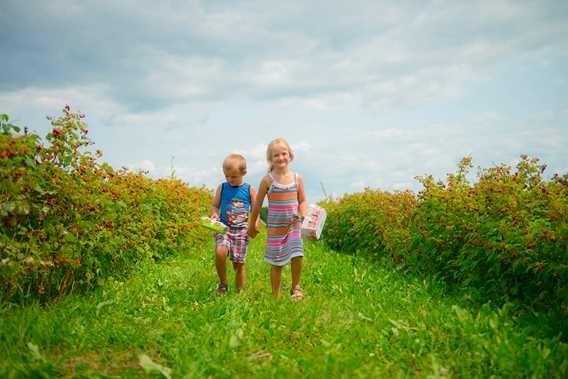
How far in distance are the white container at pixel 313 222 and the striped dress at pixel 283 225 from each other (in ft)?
1.65

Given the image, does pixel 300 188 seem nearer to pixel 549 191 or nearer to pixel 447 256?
pixel 447 256

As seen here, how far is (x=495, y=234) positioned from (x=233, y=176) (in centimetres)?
287

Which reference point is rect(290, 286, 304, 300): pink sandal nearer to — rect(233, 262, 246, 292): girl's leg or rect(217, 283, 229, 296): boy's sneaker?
rect(233, 262, 246, 292): girl's leg

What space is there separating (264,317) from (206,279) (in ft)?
6.96

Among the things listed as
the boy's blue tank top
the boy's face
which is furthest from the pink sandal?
the boy's face

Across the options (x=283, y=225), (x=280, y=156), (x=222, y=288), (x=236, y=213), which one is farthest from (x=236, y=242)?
(x=280, y=156)

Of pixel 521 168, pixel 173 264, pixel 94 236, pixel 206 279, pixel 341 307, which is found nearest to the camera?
pixel 341 307

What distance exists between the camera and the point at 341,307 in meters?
4.70

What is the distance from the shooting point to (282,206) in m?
4.77

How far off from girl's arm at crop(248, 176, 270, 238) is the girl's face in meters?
0.20

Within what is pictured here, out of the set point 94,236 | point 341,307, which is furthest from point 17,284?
point 341,307

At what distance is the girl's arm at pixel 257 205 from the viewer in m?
4.83

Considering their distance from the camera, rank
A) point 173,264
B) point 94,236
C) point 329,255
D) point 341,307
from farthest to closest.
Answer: point 329,255 → point 173,264 → point 94,236 → point 341,307

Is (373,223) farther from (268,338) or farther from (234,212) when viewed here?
(268,338)
